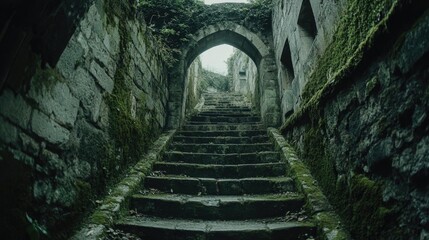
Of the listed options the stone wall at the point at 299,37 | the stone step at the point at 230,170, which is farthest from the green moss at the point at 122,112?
the stone wall at the point at 299,37

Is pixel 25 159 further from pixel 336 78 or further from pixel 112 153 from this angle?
pixel 336 78

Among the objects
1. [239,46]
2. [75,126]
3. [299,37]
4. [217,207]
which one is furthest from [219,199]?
[239,46]

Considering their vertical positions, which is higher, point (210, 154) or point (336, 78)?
point (336, 78)

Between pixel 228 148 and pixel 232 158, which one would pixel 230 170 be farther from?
pixel 228 148

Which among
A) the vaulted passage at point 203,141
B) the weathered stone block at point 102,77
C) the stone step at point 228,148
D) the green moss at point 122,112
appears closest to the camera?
the vaulted passage at point 203,141

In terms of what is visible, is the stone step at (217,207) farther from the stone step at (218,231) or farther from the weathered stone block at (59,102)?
the weathered stone block at (59,102)

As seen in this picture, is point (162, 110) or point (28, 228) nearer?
point (28, 228)

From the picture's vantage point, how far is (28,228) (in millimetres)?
1831

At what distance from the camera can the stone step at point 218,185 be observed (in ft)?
12.3

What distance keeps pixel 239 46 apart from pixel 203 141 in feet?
10.6

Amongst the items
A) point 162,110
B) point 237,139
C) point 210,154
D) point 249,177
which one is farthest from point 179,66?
point 249,177

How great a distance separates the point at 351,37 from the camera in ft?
9.23

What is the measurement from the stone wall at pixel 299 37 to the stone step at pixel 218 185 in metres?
1.74

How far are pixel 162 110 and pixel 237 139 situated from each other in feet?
5.44
